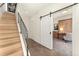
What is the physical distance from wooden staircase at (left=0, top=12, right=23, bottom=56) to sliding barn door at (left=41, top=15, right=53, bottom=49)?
1674 mm

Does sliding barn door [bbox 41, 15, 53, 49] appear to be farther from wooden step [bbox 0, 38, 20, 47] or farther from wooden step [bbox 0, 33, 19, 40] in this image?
wooden step [bbox 0, 38, 20, 47]

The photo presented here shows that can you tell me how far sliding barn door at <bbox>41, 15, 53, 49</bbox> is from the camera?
5199 millimetres

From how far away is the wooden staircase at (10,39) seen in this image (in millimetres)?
2846

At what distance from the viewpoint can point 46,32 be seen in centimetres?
553

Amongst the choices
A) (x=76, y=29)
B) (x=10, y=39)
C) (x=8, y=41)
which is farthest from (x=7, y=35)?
(x=76, y=29)

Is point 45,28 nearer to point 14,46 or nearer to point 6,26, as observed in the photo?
point 6,26

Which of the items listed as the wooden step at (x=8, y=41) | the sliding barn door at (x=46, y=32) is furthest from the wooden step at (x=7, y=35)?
the sliding barn door at (x=46, y=32)

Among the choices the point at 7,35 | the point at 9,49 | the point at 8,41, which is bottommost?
the point at 9,49

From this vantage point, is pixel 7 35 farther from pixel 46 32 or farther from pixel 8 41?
pixel 46 32

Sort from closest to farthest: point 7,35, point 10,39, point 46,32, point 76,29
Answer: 1. point 76,29
2. point 10,39
3. point 7,35
4. point 46,32

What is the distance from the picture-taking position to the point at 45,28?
565 centimetres

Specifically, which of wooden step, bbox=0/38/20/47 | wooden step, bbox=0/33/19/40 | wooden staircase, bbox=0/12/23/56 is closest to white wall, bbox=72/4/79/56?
wooden staircase, bbox=0/12/23/56

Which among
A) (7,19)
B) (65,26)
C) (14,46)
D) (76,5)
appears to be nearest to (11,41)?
(14,46)

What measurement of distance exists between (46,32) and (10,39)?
2468mm
